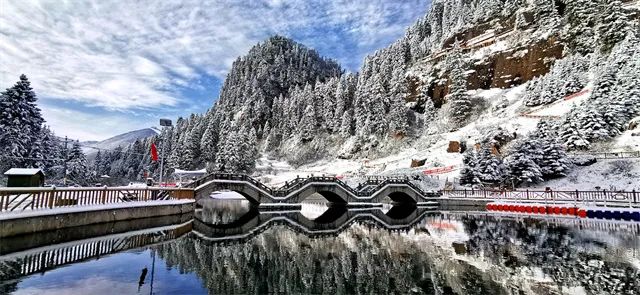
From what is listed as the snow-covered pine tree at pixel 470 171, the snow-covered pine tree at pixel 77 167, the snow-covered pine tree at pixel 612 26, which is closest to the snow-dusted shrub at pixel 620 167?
the snow-covered pine tree at pixel 470 171

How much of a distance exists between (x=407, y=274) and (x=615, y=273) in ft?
20.5

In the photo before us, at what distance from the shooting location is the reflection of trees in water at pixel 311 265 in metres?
10.6

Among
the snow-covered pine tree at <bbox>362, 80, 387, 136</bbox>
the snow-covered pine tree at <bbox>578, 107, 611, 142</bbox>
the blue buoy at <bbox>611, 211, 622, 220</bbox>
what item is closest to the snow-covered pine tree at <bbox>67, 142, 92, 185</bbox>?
the snow-covered pine tree at <bbox>362, 80, 387, 136</bbox>

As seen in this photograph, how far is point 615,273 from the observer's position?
1171cm

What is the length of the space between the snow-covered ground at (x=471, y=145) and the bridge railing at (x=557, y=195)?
2.58 m

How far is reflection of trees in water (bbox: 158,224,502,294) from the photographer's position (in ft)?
34.8

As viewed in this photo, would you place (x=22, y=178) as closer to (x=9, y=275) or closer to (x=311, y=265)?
(x=9, y=275)

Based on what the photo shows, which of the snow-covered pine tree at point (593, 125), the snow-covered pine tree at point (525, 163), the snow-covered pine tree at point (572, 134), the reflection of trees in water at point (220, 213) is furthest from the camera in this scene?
the snow-covered pine tree at point (572, 134)

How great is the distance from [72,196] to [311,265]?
66.0 ft

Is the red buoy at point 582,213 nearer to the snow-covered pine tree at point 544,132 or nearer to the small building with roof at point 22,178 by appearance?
the snow-covered pine tree at point 544,132

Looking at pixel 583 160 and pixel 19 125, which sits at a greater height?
pixel 19 125

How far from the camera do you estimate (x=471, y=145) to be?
60.8 meters

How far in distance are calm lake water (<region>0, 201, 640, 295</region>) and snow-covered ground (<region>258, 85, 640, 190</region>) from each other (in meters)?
20.8

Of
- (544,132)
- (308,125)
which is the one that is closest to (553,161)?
(544,132)
